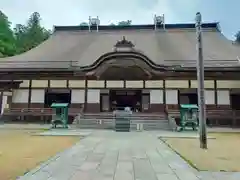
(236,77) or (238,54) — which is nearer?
(236,77)

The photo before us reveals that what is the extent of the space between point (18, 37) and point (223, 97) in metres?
41.2

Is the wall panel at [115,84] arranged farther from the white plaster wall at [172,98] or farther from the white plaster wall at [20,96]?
the white plaster wall at [20,96]

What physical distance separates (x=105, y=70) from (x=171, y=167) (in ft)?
43.2

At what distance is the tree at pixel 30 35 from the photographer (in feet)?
132

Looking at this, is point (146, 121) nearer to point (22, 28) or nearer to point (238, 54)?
point (238, 54)

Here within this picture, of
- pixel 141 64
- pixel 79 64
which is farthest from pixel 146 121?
pixel 79 64

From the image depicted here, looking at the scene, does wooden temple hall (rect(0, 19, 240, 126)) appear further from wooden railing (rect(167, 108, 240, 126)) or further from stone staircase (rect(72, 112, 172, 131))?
stone staircase (rect(72, 112, 172, 131))

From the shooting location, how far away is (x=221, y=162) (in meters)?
5.32

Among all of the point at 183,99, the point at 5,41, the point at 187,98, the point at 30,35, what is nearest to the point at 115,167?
the point at 183,99

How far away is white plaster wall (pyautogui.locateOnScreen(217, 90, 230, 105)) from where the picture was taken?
16969mm

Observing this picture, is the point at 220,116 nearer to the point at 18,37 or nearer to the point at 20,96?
the point at 20,96

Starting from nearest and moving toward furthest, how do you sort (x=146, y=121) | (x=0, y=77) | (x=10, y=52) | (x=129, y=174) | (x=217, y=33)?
(x=129, y=174), (x=146, y=121), (x=0, y=77), (x=217, y=33), (x=10, y=52)

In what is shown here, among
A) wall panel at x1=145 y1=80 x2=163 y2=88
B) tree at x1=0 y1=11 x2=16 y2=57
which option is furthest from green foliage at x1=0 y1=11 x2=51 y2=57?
wall panel at x1=145 y1=80 x2=163 y2=88

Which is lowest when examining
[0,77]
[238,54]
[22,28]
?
[0,77]
